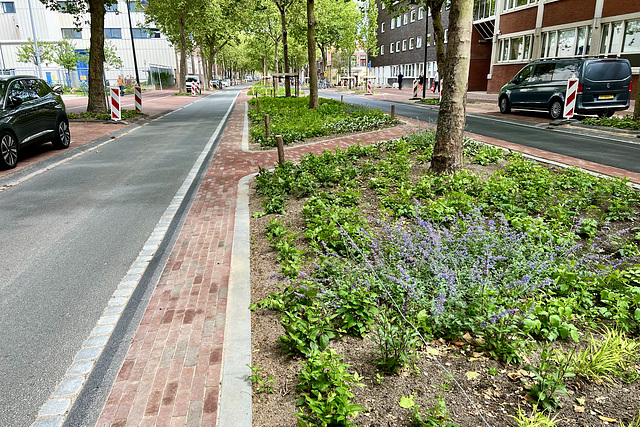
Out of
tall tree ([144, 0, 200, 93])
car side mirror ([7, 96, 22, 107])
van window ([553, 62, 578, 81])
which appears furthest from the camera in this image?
tall tree ([144, 0, 200, 93])

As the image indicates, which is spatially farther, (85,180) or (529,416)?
(85,180)

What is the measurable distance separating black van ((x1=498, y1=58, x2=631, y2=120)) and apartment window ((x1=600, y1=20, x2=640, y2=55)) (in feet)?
26.2

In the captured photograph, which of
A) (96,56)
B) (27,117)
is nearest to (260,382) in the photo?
(27,117)

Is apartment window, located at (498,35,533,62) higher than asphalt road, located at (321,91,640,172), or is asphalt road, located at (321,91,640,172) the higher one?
apartment window, located at (498,35,533,62)

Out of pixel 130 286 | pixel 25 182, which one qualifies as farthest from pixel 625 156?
pixel 25 182

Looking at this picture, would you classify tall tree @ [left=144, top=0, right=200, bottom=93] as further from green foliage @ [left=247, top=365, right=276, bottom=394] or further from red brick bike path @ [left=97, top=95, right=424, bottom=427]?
green foliage @ [left=247, top=365, right=276, bottom=394]

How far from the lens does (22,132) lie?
34.8 ft

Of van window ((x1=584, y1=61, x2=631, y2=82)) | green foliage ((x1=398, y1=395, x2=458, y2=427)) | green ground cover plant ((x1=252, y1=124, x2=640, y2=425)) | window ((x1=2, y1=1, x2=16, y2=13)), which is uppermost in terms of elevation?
window ((x1=2, y1=1, x2=16, y2=13))

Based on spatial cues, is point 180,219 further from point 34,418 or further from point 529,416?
point 529,416

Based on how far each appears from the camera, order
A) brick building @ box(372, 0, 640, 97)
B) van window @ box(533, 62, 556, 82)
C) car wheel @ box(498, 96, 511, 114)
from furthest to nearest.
Result: brick building @ box(372, 0, 640, 97) < car wheel @ box(498, 96, 511, 114) < van window @ box(533, 62, 556, 82)

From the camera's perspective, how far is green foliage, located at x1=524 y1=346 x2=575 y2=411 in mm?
2557

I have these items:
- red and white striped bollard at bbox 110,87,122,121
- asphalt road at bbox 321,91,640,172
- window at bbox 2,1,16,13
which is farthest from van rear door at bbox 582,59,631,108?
window at bbox 2,1,16,13

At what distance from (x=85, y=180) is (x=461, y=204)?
7207 mm

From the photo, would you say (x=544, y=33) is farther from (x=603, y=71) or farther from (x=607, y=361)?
(x=607, y=361)
